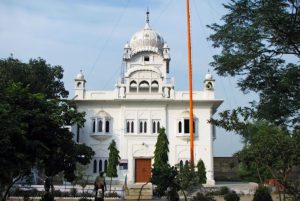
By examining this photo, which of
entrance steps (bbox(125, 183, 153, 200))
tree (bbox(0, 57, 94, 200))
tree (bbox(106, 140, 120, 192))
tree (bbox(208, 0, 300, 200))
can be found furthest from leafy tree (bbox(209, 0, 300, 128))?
tree (bbox(106, 140, 120, 192))

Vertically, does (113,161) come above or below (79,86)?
below

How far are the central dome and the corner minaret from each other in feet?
20.0

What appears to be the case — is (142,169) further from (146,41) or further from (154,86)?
(146,41)

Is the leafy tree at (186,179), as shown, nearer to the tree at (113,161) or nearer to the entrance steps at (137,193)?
the entrance steps at (137,193)

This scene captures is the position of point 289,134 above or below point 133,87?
below

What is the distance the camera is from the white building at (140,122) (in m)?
36.6

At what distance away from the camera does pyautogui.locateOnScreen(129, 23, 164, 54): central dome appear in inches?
1628

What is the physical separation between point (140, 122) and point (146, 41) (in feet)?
29.7

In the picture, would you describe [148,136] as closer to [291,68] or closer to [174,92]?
[174,92]

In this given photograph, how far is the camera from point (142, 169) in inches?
1441

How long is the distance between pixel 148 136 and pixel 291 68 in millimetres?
25142

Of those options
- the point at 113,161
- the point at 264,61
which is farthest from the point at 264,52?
the point at 113,161

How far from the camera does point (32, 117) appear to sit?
44.2 ft

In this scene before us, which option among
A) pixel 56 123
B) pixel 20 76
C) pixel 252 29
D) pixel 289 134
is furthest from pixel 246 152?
pixel 20 76
